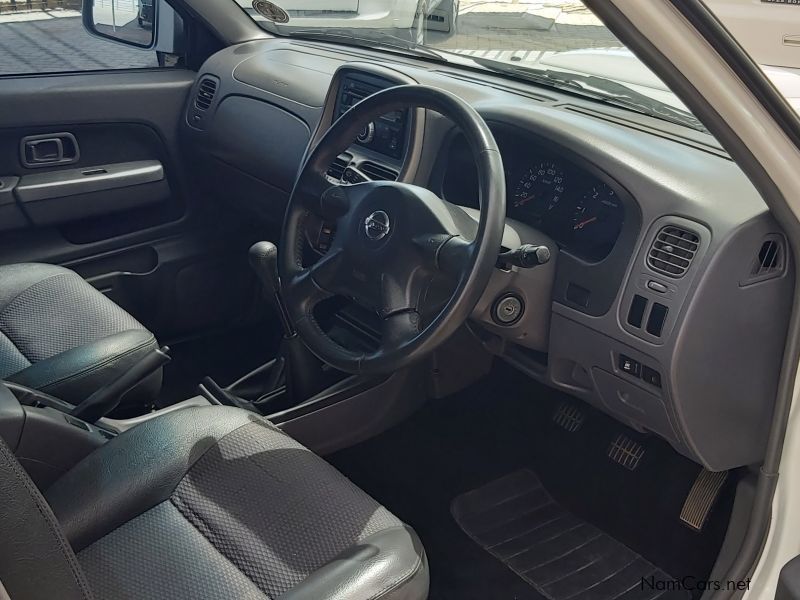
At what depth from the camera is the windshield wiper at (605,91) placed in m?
1.78

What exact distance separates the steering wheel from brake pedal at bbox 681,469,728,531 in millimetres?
745

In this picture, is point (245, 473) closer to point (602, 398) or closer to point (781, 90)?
point (602, 398)

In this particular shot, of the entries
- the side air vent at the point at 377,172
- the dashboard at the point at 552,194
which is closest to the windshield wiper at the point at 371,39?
the side air vent at the point at 377,172

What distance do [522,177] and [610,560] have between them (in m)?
0.86

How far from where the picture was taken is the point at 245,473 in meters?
1.43

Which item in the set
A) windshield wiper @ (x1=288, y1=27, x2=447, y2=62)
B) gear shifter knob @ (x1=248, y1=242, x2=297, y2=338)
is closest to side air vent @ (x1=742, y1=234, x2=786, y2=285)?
gear shifter knob @ (x1=248, y1=242, x2=297, y2=338)

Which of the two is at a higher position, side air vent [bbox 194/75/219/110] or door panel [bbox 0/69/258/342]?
side air vent [bbox 194/75/219/110]

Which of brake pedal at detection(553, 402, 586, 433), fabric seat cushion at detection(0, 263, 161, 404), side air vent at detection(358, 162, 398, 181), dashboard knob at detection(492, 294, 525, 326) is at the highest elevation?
side air vent at detection(358, 162, 398, 181)

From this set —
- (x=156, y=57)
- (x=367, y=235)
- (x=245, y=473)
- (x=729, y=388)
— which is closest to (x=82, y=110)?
(x=156, y=57)

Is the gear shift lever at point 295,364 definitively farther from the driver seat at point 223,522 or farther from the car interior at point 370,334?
the driver seat at point 223,522

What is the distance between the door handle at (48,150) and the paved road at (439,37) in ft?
0.67

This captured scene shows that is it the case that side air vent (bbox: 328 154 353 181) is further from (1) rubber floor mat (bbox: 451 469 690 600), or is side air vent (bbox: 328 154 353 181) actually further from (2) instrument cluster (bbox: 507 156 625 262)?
(1) rubber floor mat (bbox: 451 469 690 600)

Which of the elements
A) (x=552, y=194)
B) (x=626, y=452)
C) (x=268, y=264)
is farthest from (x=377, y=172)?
(x=626, y=452)

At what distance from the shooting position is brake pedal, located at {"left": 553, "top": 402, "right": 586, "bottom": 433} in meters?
2.18
